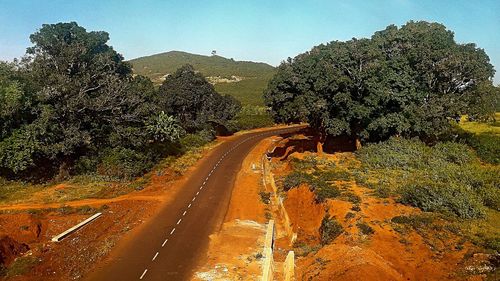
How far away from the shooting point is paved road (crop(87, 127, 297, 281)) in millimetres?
20672

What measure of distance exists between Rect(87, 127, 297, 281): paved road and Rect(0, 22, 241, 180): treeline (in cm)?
723

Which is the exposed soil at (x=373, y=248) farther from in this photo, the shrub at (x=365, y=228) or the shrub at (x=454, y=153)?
the shrub at (x=454, y=153)

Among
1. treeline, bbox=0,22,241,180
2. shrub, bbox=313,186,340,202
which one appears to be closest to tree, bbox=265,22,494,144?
shrub, bbox=313,186,340,202

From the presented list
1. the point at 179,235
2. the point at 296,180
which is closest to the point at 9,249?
the point at 179,235

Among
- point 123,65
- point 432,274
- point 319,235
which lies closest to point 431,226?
point 432,274

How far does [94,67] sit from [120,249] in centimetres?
2301

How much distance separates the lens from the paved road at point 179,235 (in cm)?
2067

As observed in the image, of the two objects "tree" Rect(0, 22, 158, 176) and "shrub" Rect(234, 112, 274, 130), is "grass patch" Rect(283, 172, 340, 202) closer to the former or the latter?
"tree" Rect(0, 22, 158, 176)

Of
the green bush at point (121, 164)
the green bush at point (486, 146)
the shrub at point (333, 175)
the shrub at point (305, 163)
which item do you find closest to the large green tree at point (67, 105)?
the green bush at point (121, 164)

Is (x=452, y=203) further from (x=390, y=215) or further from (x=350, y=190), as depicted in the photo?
(x=350, y=190)

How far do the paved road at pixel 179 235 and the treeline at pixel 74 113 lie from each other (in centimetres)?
723

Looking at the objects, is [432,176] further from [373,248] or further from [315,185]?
[373,248]

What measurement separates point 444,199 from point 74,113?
3194 centimetres

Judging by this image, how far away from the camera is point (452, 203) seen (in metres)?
22.0
